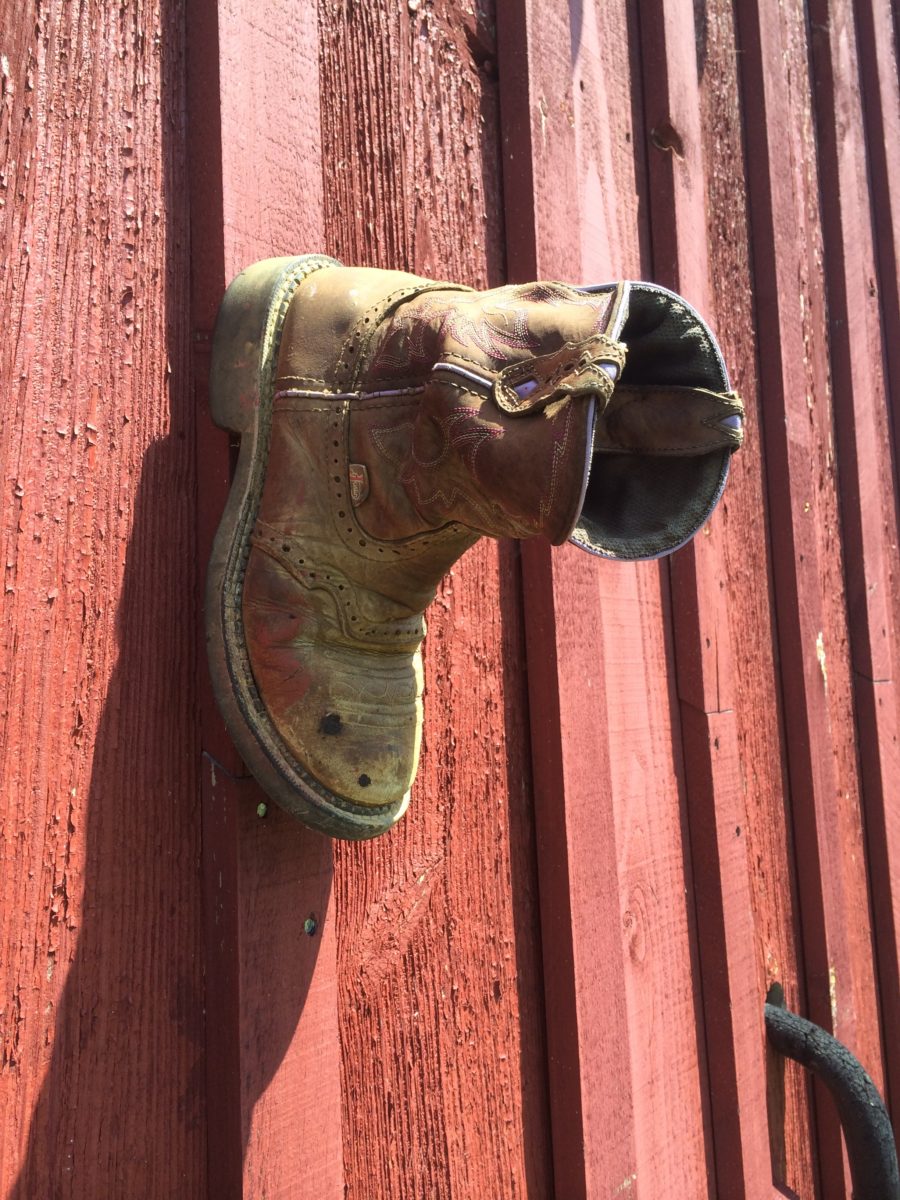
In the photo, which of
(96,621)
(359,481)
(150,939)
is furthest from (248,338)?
(150,939)

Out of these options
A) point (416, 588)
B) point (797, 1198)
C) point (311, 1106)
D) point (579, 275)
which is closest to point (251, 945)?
point (311, 1106)

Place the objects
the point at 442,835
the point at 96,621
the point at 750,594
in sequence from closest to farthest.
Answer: the point at 96,621, the point at 442,835, the point at 750,594

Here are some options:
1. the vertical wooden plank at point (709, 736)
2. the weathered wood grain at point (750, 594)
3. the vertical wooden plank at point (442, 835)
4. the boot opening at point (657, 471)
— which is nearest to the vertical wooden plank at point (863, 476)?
the weathered wood grain at point (750, 594)

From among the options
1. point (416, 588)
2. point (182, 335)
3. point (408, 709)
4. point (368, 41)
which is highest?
point (368, 41)

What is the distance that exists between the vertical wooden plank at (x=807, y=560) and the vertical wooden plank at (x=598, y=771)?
45cm

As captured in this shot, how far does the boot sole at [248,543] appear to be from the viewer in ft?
3.06

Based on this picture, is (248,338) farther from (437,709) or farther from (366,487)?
(437,709)

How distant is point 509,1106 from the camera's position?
125cm

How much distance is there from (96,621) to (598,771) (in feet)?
2.35

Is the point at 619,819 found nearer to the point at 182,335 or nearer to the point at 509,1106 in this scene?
the point at 509,1106

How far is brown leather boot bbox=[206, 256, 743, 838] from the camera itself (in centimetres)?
91

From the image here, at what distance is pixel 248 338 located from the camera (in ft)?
3.18

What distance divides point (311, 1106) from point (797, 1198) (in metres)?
1.12

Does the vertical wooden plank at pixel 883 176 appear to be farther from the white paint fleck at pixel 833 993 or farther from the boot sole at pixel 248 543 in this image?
the boot sole at pixel 248 543
